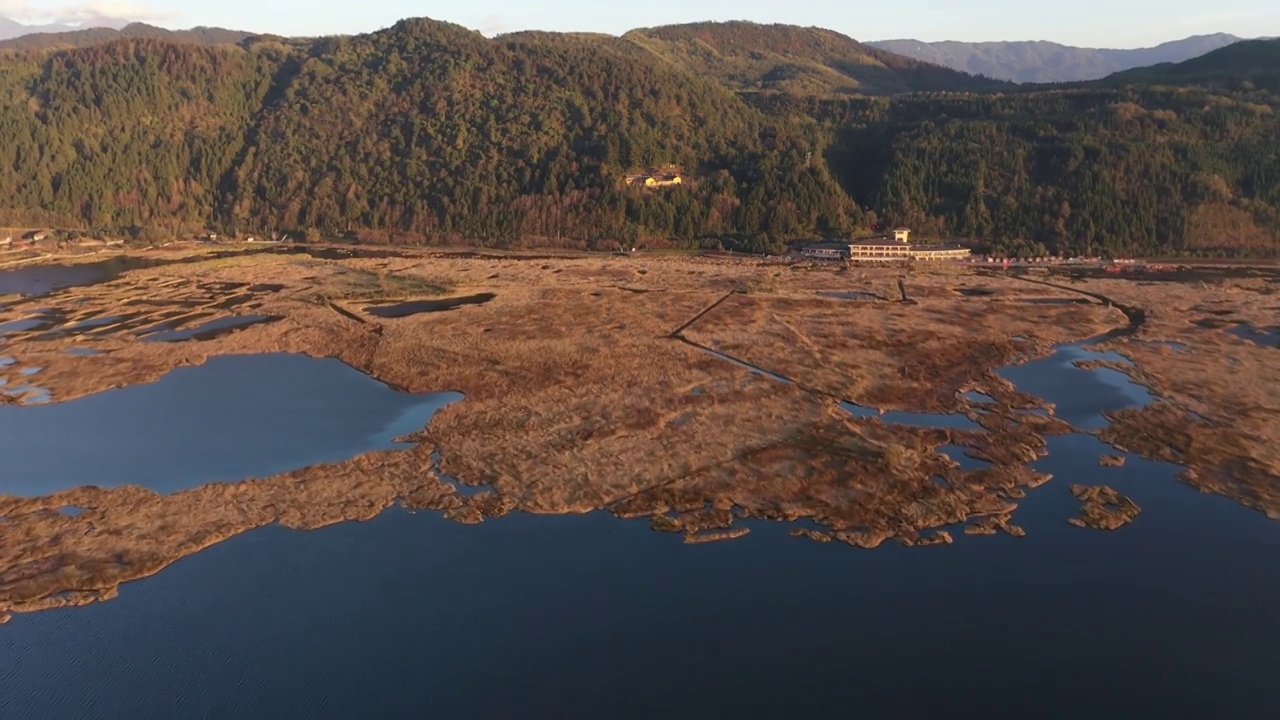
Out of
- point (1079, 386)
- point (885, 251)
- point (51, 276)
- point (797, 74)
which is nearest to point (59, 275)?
point (51, 276)

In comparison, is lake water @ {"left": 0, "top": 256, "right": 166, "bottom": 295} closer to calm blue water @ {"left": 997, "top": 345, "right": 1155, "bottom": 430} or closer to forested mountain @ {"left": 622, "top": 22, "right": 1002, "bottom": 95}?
calm blue water @ {"left": 997, "top": 345, "right": 1155, "bottom": 430}

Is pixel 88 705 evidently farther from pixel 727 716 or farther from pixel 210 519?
pixel 727 716

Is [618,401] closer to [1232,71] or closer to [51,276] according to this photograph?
[51,276]

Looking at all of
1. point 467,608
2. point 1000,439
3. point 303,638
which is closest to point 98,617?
point 303,638

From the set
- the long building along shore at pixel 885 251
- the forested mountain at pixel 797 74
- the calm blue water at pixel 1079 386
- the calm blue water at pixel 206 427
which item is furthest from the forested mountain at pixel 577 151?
the calm blue water at pixel 206 427

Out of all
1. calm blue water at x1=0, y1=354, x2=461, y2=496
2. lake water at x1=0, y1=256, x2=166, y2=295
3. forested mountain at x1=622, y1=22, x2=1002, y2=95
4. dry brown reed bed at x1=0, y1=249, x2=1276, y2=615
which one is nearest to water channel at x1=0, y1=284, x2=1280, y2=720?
dry brown reed bed at x1=0, y1=249, x2=1276, y2=615

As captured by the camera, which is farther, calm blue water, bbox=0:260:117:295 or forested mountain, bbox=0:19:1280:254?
forested mountain, bbox=0:19:1280:254
